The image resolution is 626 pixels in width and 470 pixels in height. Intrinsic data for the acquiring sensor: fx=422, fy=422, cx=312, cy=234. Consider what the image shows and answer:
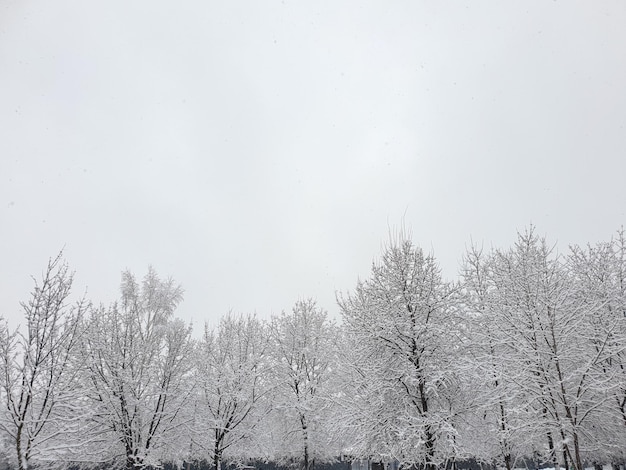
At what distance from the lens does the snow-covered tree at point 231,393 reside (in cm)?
2288

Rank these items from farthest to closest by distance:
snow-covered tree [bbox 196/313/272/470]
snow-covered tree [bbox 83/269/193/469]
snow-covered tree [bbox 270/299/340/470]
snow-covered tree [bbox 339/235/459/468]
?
Result: snow-covered tree [bbox 270/299/340/470] → snow-covered tree [bbox 196/313/272/470] → snow-covered tree [bbox 83/269/193/469] → snow-covered tree [bbox 339/235/459/468]

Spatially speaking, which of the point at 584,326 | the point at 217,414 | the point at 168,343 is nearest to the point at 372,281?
the point at 584,326

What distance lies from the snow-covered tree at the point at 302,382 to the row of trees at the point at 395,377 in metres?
0.27

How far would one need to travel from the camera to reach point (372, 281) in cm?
1803

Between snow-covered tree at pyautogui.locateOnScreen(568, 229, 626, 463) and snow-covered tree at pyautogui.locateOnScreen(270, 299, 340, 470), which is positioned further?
snow-covered tree at pyautogui.locateOnScreen(270, 299, 340, 470)

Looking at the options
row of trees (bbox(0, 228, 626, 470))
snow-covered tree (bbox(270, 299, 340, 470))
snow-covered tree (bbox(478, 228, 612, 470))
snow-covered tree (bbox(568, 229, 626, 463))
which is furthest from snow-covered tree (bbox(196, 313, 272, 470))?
snow-covered tree (bbox(568, 229, 626, 463))

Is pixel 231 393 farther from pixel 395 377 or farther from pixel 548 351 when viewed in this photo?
pixel 548 351

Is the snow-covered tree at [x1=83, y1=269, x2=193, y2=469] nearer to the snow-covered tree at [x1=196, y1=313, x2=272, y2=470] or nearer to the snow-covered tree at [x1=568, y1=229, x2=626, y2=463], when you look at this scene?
the snow-covered tree at [x1=196, y1=313, x2=272, y2=470]

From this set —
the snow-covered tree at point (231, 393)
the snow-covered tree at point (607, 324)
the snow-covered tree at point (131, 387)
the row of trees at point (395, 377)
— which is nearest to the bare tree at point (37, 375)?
the row of trees at point (395, 377)

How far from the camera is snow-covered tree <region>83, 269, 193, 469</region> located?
57.3 ft

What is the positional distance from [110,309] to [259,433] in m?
11.2

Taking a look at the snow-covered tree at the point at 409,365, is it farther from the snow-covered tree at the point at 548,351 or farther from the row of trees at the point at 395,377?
the snow-covered tree at the point at 548,351

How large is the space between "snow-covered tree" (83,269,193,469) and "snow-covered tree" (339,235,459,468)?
8.99 metres

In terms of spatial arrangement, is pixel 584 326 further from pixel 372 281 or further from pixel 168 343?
pixel 168 343
